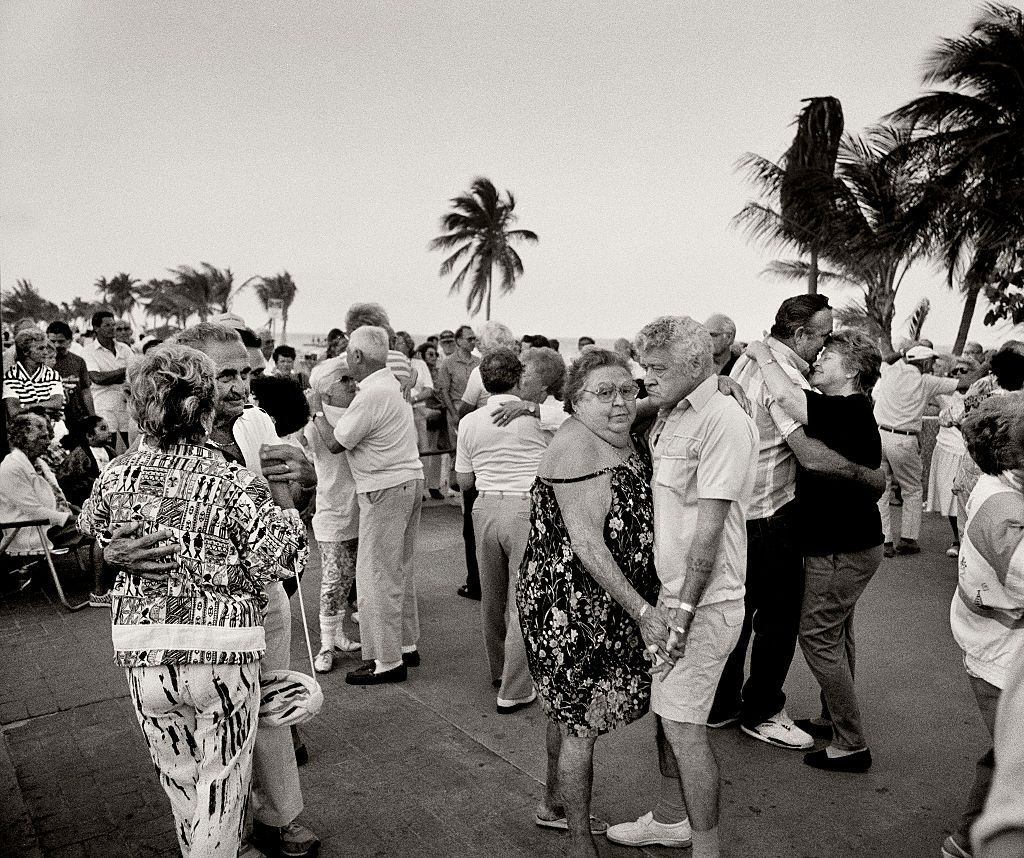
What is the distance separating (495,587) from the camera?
4641 mm

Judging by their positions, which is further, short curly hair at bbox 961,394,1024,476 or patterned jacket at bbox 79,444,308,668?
short curly hair at bbox 961,394,1024,476

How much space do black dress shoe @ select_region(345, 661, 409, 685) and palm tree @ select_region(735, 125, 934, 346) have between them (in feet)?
57.8

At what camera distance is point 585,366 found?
9.89ft

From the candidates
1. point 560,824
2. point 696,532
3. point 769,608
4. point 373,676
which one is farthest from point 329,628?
point 696,532

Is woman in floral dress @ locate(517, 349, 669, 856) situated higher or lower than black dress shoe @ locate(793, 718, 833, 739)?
higher

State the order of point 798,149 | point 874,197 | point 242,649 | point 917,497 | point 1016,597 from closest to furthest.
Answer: point 242,649 < point 1016,597 < point 917,497 < point 874,197 < point 798,149

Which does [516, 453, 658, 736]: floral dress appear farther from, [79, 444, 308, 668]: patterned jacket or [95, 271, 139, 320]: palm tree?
[95, 271, 139, 320]: palm tree

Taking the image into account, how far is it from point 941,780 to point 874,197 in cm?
1910

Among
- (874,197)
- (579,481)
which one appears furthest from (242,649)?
(874,197)

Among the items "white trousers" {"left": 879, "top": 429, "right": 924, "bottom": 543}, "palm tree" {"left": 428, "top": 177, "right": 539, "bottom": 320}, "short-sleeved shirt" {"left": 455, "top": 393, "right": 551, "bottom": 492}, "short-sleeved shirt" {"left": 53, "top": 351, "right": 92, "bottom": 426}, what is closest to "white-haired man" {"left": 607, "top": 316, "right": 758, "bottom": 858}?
"short-sleeved shirt" {"left": 455, "top": 393, "right": 551, "bottom": 492}

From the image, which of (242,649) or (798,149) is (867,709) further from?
(798,149)

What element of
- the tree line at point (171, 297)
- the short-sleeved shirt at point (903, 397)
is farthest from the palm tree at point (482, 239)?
the short-sleeved shirt at point (903, 397)

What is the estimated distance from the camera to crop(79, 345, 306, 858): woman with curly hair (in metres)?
2.53

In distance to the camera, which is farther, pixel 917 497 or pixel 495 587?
pixel 917 497
